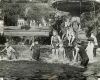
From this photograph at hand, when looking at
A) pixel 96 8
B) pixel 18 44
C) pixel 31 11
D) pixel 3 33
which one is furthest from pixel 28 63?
pixel 96 8

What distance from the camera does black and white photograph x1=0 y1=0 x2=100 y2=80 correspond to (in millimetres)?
5711

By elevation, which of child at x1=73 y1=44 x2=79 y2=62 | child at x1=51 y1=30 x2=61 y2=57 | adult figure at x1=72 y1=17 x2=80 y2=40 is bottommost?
child at x1=73 y1=44 x2=79 y2=62

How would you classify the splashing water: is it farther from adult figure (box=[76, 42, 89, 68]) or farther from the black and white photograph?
adult figure (box=[76, 42, 89, 68])

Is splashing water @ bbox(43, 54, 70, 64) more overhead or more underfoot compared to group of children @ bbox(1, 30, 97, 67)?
more underfoot

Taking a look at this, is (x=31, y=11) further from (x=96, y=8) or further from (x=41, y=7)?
(x=96, y=8)

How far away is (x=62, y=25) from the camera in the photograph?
5871 millimetres

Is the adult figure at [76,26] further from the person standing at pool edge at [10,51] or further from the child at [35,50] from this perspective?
the person standing at pool edge at [10,51]

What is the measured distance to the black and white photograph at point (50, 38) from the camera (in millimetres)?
5711

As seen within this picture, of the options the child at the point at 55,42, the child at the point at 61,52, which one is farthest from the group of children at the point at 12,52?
the child at the point at 61,52


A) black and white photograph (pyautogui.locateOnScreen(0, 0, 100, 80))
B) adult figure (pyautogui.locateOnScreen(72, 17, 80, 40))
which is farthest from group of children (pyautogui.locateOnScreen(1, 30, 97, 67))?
adult figure (pyautogui.locateOnScreen(72, 17, 80, 40))

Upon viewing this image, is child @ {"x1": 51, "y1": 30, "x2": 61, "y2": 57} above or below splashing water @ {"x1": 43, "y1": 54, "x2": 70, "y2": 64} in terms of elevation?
above

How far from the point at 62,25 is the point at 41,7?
74 centimetres

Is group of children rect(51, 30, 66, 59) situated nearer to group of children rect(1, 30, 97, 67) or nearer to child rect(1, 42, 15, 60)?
group of children rect(1, 30, 97, 67)

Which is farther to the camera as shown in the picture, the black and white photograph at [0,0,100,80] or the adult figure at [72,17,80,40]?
the adult figure at [72,17,80,40]
